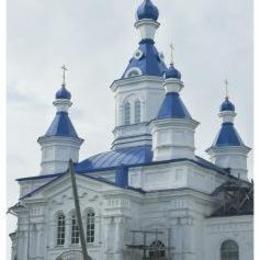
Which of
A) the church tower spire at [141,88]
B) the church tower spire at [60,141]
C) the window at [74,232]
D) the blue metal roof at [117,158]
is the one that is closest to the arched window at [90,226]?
the window at [74,232]

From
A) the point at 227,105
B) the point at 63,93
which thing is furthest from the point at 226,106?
the point at 63,93

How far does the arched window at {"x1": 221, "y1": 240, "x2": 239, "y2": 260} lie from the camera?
80.9 ft

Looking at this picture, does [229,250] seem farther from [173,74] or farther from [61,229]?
[173,74]

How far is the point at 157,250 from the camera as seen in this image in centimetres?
2470

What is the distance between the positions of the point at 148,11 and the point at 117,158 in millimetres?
8371

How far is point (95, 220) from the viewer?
2567 centimetres

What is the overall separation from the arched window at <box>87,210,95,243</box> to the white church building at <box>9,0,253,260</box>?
0.04 m

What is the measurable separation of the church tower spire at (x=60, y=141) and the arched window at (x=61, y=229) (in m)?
4.02

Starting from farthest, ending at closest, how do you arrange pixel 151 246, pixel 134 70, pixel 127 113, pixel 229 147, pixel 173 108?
1. pixel 229 147
2. pixel 134 70
3. pixel 127 113
4. pixel 173 108
5. pixel 151 246

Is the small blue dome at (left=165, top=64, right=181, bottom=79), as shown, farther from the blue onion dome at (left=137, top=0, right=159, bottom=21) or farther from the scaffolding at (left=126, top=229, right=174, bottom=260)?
the scaffolding at (left=126, top=229, right=174, bottom=260)

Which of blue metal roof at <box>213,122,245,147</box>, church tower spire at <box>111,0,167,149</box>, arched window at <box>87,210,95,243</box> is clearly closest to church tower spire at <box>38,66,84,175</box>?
church tower spire at <box>111,0,167,149</box>

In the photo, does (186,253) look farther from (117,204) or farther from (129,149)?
(129,149)

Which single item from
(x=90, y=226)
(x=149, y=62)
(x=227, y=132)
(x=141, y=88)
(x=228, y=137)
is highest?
(x=149, y=62)

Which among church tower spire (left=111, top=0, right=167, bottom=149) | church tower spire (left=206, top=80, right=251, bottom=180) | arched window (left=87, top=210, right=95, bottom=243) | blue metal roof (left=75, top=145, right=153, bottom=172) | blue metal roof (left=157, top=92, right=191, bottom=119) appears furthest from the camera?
church tower spire (left=206, top=80, right=251, bottom=180)
